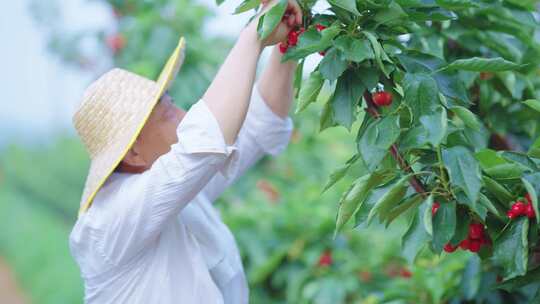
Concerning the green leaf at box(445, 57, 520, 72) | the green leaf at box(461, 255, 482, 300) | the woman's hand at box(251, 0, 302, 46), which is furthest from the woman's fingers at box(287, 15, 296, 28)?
the green leaf at box(461, 255, 482, 300)

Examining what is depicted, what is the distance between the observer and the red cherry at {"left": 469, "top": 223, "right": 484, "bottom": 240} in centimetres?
138

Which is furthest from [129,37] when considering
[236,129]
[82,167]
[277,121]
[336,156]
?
[82,167]

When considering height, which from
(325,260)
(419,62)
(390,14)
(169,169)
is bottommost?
(325,260)

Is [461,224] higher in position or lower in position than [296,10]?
lower

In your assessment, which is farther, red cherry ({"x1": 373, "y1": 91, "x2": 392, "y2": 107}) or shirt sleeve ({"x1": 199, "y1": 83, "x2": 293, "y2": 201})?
shirt sleeve ({"x1": 199, "y1": 83, "x2": 293, "y2": 201})

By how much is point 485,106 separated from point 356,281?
110cm

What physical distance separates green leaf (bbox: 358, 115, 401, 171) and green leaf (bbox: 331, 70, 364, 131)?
0.05m

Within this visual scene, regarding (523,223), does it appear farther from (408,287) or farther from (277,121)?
(408,287)

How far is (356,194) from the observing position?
1.38 meters

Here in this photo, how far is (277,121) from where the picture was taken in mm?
1947

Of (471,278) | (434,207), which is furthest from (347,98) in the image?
(471,278)

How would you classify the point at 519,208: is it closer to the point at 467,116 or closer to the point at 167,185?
the point at 467,116

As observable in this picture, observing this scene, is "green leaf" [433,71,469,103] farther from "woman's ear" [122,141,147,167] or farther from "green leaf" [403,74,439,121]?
"woman's ear" [122,141,147,167]

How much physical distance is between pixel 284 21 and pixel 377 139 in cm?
33
